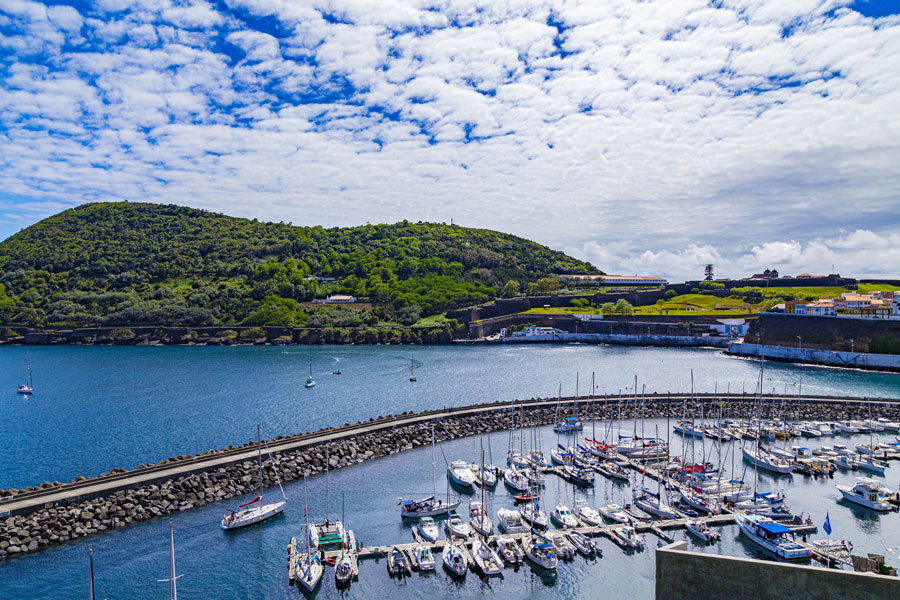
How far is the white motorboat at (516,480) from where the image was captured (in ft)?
82.0

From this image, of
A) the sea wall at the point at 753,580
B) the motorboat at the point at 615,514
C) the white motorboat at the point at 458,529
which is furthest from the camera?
the motorboat at the point at 615,514

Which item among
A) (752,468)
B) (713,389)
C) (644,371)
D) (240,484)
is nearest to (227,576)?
(240,484)

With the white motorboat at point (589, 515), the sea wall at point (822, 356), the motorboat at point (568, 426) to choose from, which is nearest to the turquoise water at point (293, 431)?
the white motorboat at point (589, 515)

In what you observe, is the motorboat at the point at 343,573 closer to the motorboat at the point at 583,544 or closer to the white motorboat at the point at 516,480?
the motorboat at the point at 583,544

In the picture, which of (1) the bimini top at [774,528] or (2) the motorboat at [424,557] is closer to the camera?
A: (2) the motorboat at [424,557]

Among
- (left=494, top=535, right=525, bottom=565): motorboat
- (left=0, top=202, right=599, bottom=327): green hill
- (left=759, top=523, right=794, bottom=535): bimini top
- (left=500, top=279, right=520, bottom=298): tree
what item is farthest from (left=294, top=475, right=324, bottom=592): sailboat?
(left=500, top=279, right=520, bottom=298): tree

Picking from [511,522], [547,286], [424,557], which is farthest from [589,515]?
[547,286]

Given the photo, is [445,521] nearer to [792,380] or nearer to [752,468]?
[752,468]

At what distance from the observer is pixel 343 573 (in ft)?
58.0

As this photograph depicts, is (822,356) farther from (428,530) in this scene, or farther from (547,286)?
(428,530)

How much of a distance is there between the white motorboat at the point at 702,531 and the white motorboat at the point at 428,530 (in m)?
9.62

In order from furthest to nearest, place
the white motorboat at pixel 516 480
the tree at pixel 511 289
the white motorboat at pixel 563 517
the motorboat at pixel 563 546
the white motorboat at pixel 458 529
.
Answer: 1. the tree at pixel 511 289
2. the white motorboat at pixel 516 480
3. the white motorboat at pixel 563 517
4. the white motorboat at pixel 458 529
5. the motorboat at pixel 563 546

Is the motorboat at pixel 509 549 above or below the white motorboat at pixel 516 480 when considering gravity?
below

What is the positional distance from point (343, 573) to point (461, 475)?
9793 millimetres
